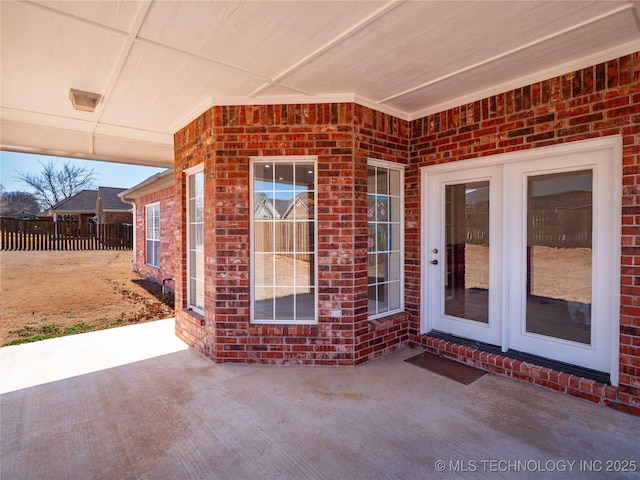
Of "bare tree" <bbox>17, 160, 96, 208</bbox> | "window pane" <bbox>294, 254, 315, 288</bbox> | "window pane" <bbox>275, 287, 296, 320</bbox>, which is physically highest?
"bare tree" <bbox>17, 160, 96, 208</bbox>

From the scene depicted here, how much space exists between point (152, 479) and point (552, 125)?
435cm

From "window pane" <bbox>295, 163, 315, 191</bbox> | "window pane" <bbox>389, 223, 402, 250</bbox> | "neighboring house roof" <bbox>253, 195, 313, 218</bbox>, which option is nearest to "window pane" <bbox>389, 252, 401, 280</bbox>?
"window pane" <bbox>389, 223, 402, 250</bbox>

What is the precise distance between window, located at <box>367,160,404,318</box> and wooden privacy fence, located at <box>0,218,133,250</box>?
15443 millimetres

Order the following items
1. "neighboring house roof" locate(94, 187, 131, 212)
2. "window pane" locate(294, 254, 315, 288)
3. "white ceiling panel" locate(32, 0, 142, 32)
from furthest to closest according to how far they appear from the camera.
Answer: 1. "neighboring house roof" locate(94, 187, 131, 212)
2. "window pane" locate(294, 254, 315, 288)
3. "white ceiling panel" locate(32, 0, 142, 32)

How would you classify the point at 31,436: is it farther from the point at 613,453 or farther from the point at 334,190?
the point at 613,453

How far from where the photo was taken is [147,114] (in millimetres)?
4402

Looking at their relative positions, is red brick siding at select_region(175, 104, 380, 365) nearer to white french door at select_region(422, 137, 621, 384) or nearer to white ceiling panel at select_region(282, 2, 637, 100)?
white ceiling panel at select_region(282, 2, 637, 100)

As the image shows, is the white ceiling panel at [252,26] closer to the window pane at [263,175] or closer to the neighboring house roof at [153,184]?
the window pane at [263,175]

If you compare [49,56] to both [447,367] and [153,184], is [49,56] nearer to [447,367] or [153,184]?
[447,367]

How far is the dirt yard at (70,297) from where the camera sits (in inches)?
243

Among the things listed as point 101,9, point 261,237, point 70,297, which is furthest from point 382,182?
point 70,297

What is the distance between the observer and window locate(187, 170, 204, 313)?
4660 mm

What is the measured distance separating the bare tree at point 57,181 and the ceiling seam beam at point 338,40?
34184 mm

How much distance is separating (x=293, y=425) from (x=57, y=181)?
3615cm
